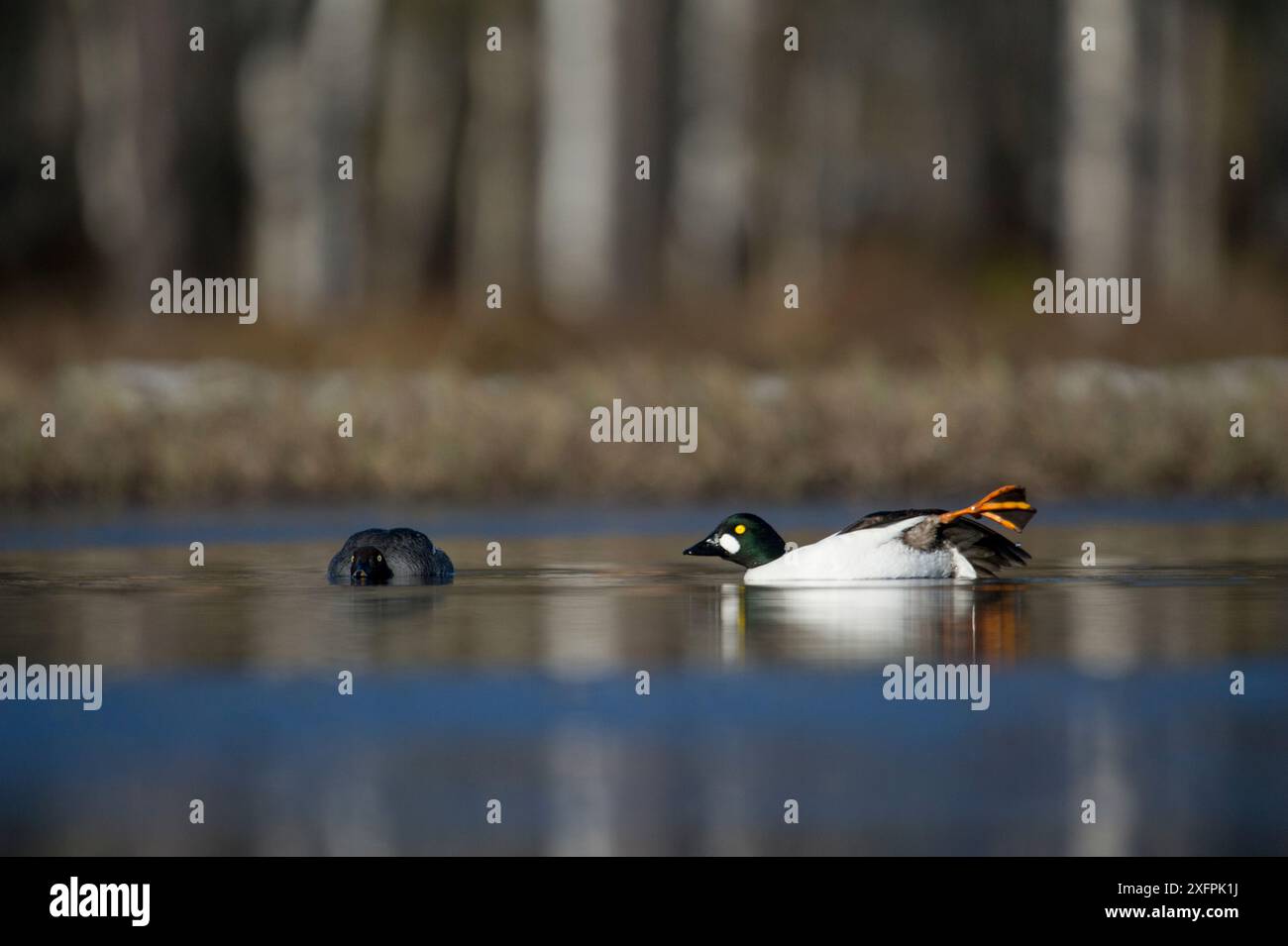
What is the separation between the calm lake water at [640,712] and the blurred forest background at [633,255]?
3.41m

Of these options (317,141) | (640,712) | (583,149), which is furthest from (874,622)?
(317,141)

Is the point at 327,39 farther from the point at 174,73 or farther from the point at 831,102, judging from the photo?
the point at 831,102

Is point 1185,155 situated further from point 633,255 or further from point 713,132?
point 633,255

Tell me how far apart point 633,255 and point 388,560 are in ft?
30.8

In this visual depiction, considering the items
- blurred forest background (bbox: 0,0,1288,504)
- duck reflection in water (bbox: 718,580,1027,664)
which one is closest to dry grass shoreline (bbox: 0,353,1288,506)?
blurred forest background (bbox: 0,0,1288,504)

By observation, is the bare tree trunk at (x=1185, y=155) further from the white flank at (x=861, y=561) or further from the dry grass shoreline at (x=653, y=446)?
the white flank at (x=861, y=561)

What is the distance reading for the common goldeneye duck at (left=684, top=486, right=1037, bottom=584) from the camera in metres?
10.7

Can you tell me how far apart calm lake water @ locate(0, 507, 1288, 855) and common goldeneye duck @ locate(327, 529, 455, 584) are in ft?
0.30

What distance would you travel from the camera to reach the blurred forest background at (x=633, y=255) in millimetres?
15328

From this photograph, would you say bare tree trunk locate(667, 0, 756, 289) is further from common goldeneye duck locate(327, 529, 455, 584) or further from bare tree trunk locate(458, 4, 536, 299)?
common goldeneye duck locate(327, 529, 455, 584)

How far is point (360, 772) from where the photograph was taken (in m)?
6.77

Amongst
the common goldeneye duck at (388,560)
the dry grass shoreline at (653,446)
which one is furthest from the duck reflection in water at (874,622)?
the dry grass shoreline at (653,446)

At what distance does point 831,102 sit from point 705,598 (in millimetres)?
31014
